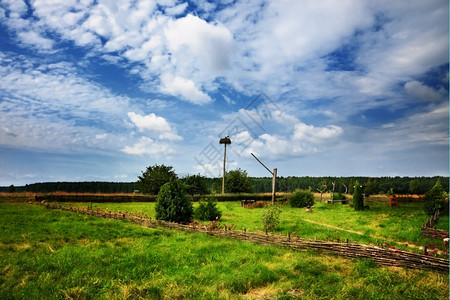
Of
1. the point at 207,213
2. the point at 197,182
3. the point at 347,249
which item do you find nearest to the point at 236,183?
the point at 197,182

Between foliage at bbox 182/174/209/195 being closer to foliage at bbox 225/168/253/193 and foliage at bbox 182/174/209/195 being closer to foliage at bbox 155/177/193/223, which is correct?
foliage at bbox 225/168/253/193

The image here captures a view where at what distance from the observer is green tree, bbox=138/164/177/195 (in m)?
40.8

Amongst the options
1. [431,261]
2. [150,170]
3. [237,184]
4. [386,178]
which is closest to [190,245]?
[431,261]

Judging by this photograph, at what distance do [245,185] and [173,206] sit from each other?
32.7 metres

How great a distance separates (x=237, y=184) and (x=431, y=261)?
3938 centimetres

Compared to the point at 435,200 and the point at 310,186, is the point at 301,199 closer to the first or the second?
the point at 435,200

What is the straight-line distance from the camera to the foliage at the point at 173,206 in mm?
15766

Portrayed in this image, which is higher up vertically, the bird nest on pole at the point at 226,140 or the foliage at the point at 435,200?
the bird nest on pole at the point at 226,140

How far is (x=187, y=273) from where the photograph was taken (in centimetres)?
764

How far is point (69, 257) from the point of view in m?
8.95

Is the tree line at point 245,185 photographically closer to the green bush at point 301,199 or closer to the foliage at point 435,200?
the green bush at point 301,199

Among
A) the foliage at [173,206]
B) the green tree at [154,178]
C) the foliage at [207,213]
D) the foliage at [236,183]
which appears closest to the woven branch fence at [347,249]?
the foliage at [173,206]

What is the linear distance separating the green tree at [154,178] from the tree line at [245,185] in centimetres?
32

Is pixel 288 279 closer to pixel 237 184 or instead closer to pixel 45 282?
pixel 45 282
